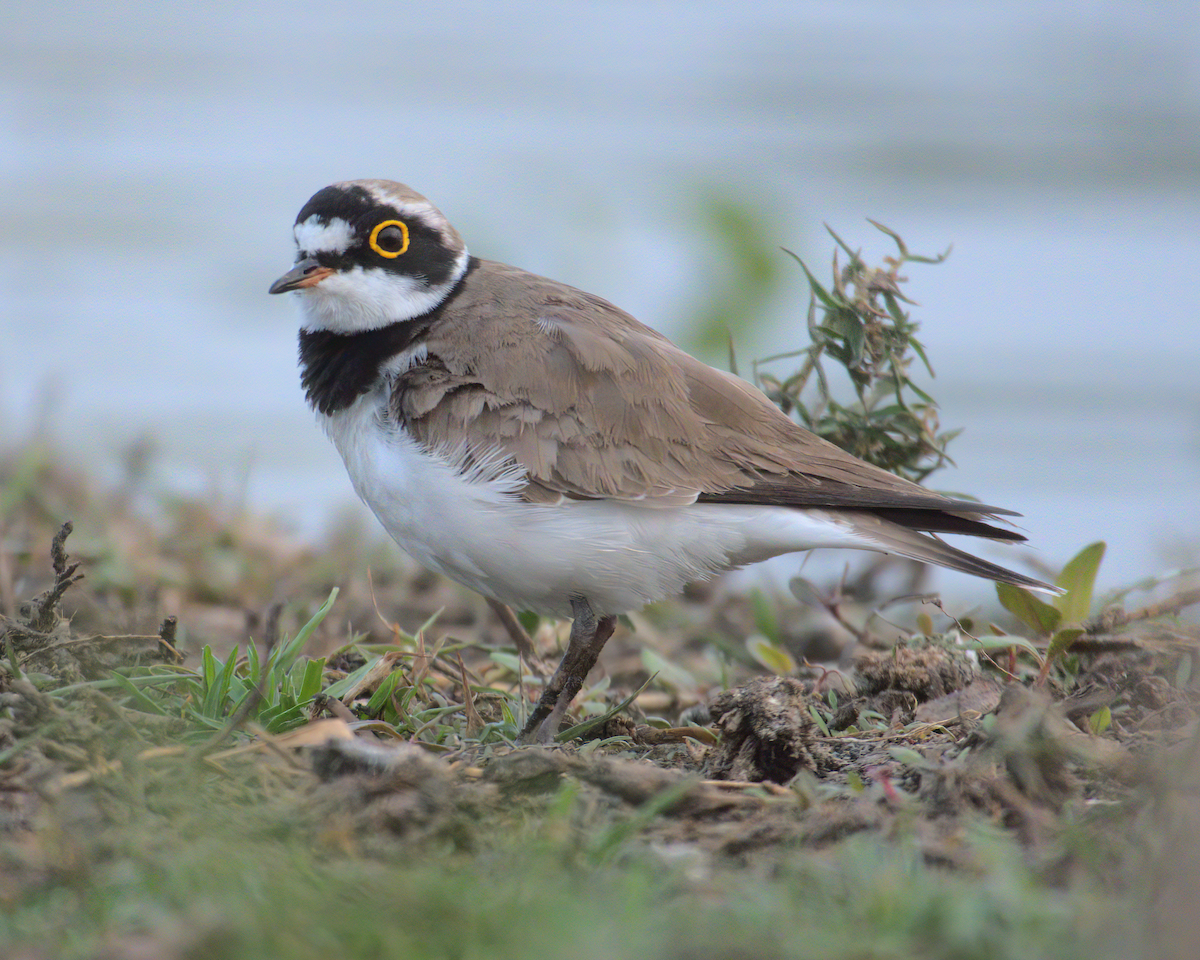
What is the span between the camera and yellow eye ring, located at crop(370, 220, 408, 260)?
471 cm

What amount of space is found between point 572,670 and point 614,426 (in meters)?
0.84

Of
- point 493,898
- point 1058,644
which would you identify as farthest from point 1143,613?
point 493,898

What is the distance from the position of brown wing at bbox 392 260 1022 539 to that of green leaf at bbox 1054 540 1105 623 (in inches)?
10.7

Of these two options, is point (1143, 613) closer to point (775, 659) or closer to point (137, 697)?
point (775, 659)

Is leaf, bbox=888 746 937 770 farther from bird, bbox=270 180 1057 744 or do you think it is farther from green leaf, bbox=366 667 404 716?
green leaf, bbox=366 667 404 716

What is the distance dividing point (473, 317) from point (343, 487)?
4987 millimetres

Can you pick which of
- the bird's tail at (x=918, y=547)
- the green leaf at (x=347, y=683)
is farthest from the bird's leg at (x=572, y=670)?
the bird's tail at (x=918, y=547)

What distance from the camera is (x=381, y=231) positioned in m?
4.73

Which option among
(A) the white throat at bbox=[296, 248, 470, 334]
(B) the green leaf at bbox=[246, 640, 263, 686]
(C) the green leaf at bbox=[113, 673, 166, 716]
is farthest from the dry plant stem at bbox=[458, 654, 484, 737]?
(A) the white throat at bbox=[296, 248, 470, 334]

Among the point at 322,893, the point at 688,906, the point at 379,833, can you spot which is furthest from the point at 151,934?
the point at 688,906

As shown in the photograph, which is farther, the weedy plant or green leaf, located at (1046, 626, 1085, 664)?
the weedy plant

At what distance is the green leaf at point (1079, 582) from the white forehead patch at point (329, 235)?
277cm

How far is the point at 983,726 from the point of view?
10.1ft

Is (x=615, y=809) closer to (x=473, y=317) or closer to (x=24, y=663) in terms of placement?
(x=24, y=663)
